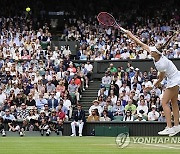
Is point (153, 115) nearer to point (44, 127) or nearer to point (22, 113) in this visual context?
point (44, 127)

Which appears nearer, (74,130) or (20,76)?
(74,130)

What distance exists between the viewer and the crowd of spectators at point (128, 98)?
2659 cm

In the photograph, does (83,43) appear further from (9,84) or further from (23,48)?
(9,84)

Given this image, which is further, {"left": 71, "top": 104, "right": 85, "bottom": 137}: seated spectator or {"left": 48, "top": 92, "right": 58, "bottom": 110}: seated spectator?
{"left": 48, "top": 92, "right": 58, "bottom": 110}: seated spectator

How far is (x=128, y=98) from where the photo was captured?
91.6 ft

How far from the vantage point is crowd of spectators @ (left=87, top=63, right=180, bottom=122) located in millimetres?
26594

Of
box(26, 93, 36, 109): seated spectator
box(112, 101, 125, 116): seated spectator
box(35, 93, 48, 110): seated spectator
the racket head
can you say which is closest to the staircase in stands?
box(35, 93, 48, 110): seated spectator

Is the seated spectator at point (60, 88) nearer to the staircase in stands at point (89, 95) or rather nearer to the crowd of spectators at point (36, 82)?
the crowd of spectators at point (36, 82)

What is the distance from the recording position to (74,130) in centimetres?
2636

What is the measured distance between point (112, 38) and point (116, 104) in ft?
29.4

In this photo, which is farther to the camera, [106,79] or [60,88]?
[106,79]

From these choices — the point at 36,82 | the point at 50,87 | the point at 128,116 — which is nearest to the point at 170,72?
the point at 128,116

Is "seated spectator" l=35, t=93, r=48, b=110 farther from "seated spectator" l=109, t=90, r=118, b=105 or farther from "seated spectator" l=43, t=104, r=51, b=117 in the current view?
"seated spectator" l=109, t=90, r=118, b=105

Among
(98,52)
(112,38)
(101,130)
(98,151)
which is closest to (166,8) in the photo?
(112,38)
